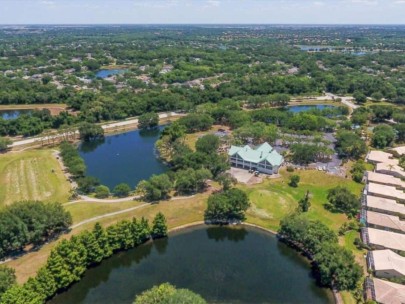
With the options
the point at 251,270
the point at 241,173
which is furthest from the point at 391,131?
the point at 251,270

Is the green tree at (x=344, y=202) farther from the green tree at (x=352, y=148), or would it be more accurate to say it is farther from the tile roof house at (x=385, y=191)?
the green tree at (x=352, y=148)

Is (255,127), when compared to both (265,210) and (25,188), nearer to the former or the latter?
(265,210)

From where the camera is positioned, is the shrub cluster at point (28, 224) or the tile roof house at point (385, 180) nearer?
the shrub cluster at point (28, 224)

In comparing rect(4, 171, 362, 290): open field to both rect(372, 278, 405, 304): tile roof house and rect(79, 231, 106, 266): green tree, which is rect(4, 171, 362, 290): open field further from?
rect(372, 278, 405, 304): tile roof house

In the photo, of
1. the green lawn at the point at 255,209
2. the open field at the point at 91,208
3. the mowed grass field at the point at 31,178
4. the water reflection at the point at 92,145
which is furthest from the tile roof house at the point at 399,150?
the water reflection at the point at 92,145

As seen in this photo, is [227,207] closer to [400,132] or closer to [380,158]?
[380,158]

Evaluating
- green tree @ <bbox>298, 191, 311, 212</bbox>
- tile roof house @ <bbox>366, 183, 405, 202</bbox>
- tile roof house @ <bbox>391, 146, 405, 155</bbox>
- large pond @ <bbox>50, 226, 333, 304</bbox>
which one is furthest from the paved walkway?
tile roof house @ <bbox>366, 183, 405, 202</bbox>

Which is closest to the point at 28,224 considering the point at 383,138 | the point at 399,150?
the point at 399,150
